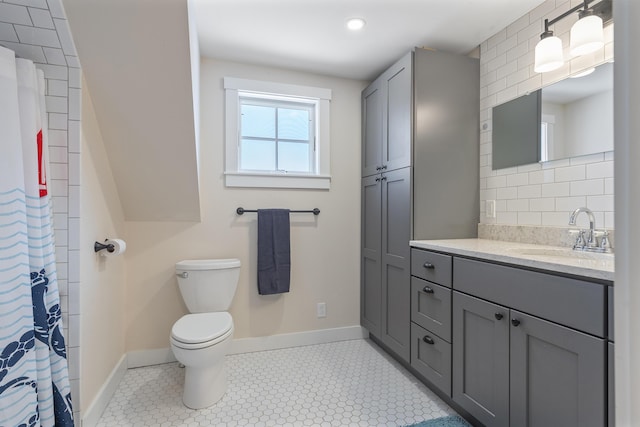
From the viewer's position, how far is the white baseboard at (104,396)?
1.55 m

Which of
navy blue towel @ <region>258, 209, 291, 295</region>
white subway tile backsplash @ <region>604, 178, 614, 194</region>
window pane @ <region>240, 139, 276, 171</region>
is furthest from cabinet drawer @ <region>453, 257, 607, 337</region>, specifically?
window pane @ <region>240, 139, 276, 171</region>

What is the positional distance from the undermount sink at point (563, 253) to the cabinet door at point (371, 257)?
3.23 feet

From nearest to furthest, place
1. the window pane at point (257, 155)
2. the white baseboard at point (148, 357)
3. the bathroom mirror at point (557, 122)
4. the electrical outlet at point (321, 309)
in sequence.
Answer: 1. the bathroom mirror at point (557, 122)
2. the white baseboard at point (148, 357)
3. the window pane at point (257, 155)
4. the electrical outlet at point (321, 309)

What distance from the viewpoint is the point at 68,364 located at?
1.45 m

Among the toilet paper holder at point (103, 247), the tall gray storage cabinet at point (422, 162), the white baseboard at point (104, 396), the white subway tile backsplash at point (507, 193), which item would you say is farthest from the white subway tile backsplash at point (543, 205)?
the white baseboard at point (104, 396)

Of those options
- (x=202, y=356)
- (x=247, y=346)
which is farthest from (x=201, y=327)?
(x=247, y=346)

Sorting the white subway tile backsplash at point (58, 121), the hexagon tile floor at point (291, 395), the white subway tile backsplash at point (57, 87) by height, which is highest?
the white subway tile backsplash at point (57, 87)

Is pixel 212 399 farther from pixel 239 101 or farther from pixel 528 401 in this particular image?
pixel 239 101

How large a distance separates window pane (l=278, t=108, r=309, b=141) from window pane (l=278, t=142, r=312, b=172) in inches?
2.5

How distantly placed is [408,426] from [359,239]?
→ 1.40 meters

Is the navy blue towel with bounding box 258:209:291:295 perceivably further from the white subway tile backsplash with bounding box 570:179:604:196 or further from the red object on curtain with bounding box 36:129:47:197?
the white subway tile backsplash with bounding box 570:179:604:196

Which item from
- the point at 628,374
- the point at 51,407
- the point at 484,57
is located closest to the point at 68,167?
the point at 51,407

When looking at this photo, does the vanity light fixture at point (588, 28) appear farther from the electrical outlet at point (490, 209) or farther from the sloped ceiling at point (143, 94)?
the sloped ceiling at point (143, 94)

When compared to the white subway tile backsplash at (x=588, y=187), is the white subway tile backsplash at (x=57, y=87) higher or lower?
higher
